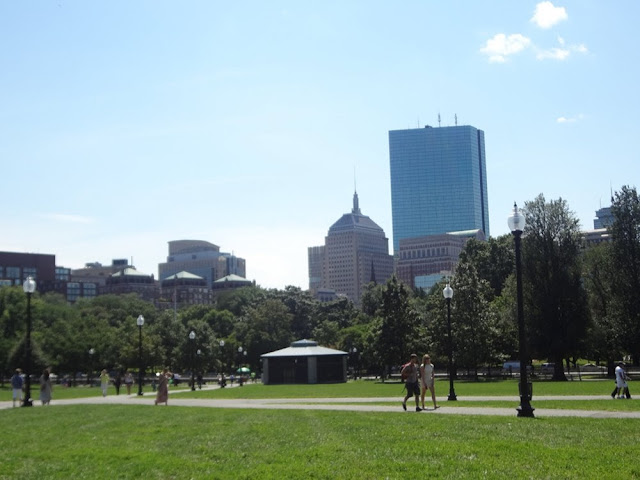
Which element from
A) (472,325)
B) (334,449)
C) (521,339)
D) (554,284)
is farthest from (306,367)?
(334,449)

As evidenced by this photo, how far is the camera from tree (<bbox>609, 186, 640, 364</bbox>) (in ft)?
201

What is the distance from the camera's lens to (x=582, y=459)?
492 inches

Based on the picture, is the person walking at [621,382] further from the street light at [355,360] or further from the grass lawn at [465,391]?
the street light at [355,360]

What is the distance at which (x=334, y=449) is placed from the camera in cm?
1442

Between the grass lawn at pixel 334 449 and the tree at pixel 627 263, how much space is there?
46.1 metres

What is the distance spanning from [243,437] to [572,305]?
5273 centimetres

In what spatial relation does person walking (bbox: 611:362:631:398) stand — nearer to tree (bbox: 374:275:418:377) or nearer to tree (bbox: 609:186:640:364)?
tree (bbox: 609:186:640:364)

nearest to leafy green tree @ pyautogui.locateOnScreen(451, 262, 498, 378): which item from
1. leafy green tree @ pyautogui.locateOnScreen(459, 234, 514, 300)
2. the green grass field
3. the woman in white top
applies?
leafy green tree @ pyautogui.locateOnScreen(459, 234, 514, 300)

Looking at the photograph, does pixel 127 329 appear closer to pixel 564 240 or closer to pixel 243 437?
pixel 564 240

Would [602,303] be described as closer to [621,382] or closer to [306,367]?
[306,367]

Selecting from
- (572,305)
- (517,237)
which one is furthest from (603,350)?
(517,237)

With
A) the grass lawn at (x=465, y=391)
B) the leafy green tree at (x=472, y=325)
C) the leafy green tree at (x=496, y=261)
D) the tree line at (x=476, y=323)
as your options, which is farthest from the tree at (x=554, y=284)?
the leafy green tree at (x=496, y=261)

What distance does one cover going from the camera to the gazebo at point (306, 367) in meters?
79.9

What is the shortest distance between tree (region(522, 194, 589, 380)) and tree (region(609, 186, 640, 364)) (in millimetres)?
3217
